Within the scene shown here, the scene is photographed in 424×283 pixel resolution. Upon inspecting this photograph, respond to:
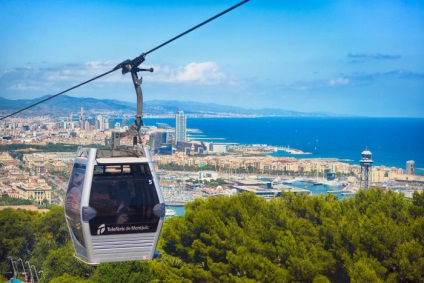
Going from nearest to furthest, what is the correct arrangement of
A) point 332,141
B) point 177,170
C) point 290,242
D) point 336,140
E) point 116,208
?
point 116,208 → point 290,242 → point 177,170 → point 332,141 → point 336,140

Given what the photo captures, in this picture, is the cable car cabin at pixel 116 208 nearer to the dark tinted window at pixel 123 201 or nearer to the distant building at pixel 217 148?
the dark tinted window at pixel 123 201

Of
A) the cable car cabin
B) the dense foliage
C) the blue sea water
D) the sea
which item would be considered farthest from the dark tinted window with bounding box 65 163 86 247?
the blue sea water

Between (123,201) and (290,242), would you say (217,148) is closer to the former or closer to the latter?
(290,242)

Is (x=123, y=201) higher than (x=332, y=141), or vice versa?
(x=332, y=141)

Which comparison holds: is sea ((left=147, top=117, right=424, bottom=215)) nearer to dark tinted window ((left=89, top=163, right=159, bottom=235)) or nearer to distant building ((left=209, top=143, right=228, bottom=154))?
distant building ((left=209, top=143, right=228, bottom=154))

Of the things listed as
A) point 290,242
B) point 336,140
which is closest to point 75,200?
point 290,242

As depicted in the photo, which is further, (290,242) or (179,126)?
(179,126)
